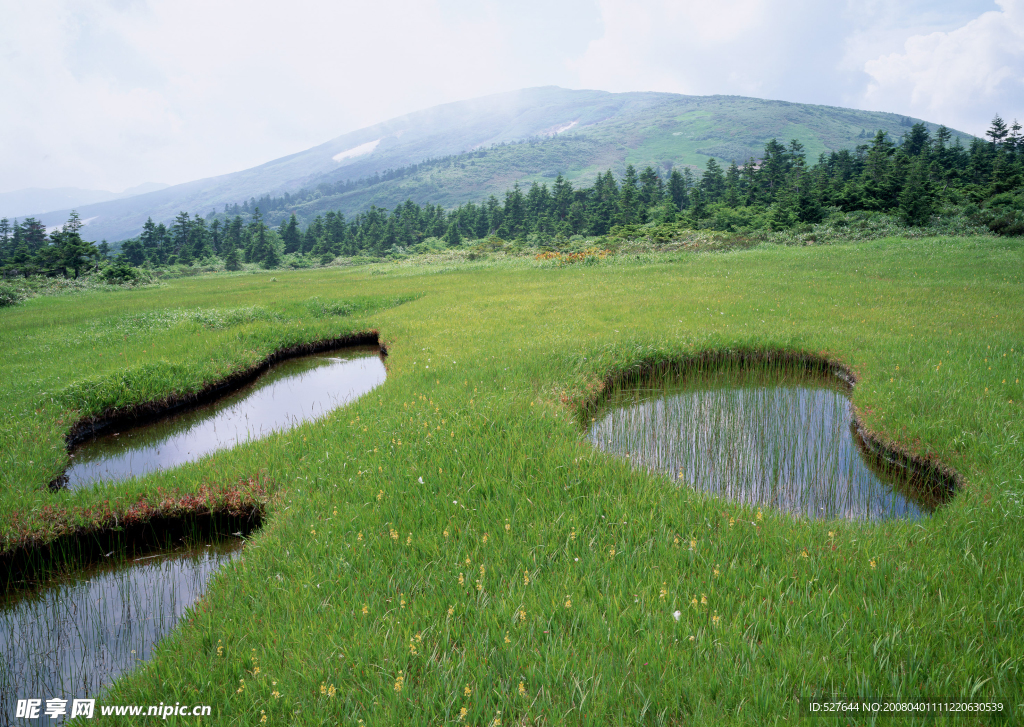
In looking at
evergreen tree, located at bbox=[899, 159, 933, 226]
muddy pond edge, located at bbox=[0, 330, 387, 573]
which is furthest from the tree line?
muddy pond edge, located at bbox=[0, 330, 387, 573]

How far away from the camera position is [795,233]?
37625mm

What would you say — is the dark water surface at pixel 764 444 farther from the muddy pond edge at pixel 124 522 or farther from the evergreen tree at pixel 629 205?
the evergreen tree at pixel 629 205

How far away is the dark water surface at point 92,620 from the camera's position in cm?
356

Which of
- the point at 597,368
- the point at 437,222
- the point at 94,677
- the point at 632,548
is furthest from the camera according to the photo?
the point at 437,222

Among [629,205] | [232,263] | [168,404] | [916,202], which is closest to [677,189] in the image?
[629,205]

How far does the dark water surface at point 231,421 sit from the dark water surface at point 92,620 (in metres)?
2.07

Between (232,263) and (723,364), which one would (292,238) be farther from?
(723,364)

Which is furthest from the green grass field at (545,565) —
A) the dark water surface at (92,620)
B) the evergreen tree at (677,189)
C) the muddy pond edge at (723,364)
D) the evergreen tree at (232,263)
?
the evergreen tree at (677,189)

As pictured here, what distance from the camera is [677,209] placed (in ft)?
248

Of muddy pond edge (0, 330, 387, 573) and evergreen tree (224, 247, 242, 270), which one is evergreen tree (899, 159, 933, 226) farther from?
evergreen tree (224, 247, 242, 270)

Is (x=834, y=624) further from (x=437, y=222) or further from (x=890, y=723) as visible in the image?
(x=437, y=222)

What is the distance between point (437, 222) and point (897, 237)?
7614 cm

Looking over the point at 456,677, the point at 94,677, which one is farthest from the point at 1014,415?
the point at 94,677

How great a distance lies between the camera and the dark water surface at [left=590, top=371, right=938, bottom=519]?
5.84m
